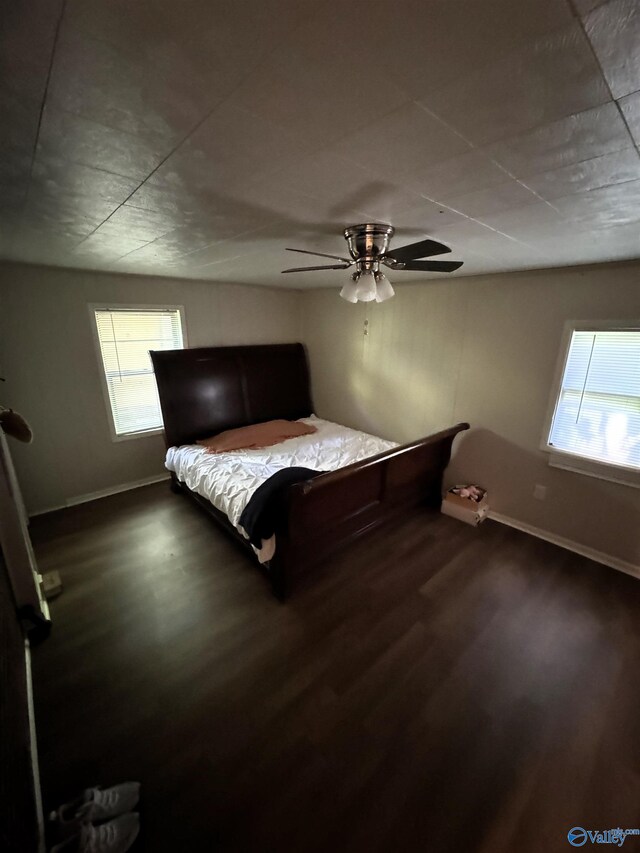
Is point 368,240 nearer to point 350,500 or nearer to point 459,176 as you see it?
point 459,176

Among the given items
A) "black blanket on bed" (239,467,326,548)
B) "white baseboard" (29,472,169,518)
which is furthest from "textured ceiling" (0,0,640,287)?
"white baseboard" (29,472,169,518)

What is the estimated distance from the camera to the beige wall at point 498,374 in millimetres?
2570

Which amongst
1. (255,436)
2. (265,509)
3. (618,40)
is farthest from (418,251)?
(255,436)

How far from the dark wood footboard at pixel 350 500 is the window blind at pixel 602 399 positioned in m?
0.83

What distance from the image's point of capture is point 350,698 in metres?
1.69

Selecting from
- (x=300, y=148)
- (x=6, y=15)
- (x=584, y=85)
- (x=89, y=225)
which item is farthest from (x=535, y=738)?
(x=89, y=225)

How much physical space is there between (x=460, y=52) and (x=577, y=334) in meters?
2.68

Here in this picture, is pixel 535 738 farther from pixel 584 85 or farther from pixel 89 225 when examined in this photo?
pixel 89 225

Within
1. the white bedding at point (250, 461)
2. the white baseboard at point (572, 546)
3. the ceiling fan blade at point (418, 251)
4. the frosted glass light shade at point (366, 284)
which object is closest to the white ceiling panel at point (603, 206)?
the ceiling fan blade at point (418, 251)

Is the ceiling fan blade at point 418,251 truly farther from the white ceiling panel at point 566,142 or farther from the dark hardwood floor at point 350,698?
the dark hardwood floor at point 350,698

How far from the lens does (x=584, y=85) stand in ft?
2.27

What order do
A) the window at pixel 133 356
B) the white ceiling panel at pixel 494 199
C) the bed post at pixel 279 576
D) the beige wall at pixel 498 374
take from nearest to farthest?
the white ceiling panel at pixel 494 199 → the bed post at pixel 279 576 → the beige wall at pixel 498 374 → the window at pixel 133 356

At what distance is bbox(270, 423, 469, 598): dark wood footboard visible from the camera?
7.09 ft

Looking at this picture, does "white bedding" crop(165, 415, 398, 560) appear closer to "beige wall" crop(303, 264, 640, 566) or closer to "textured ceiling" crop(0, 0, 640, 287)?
Result: "beige wall" crop(303, 264, 640, 566)
